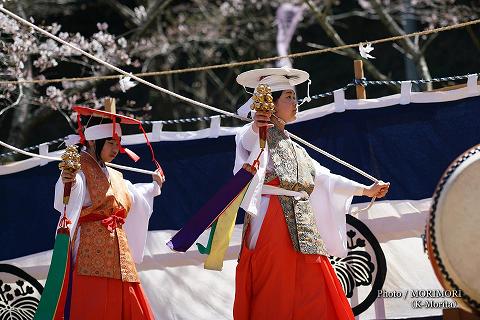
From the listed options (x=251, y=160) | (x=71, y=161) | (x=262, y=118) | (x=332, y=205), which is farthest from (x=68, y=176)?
(x=332, y=205)

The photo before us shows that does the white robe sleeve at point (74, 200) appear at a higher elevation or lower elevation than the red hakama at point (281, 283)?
higher

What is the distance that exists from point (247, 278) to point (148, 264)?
4.15 feet

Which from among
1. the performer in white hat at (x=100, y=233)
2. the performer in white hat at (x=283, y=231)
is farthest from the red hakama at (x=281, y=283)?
the performer in white hat at (x=100, y=233)

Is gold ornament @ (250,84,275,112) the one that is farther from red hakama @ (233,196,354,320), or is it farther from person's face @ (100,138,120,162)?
person's face @ (100,138,120,162)

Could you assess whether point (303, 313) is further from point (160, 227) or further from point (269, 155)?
point (160, 227)

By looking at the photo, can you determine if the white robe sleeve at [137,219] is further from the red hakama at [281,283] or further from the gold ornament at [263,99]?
the gold ornament at [263,99]

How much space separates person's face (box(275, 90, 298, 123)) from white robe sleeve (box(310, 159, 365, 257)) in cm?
33

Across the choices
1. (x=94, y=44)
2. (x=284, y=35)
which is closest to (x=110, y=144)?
(x=94, y=44)

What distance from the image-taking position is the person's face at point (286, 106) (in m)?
4.46

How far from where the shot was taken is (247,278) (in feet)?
14.0

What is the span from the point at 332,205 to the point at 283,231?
430 mm

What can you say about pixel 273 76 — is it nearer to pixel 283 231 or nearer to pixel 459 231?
pixel 283 231

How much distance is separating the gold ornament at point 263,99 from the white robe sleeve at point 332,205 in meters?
0.64

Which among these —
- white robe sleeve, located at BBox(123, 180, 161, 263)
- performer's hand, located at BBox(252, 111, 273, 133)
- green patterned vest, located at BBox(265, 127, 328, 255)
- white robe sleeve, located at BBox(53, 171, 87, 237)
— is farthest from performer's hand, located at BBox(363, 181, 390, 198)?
white robe sleeve, located at BBox(53, 171, 87, 237)
